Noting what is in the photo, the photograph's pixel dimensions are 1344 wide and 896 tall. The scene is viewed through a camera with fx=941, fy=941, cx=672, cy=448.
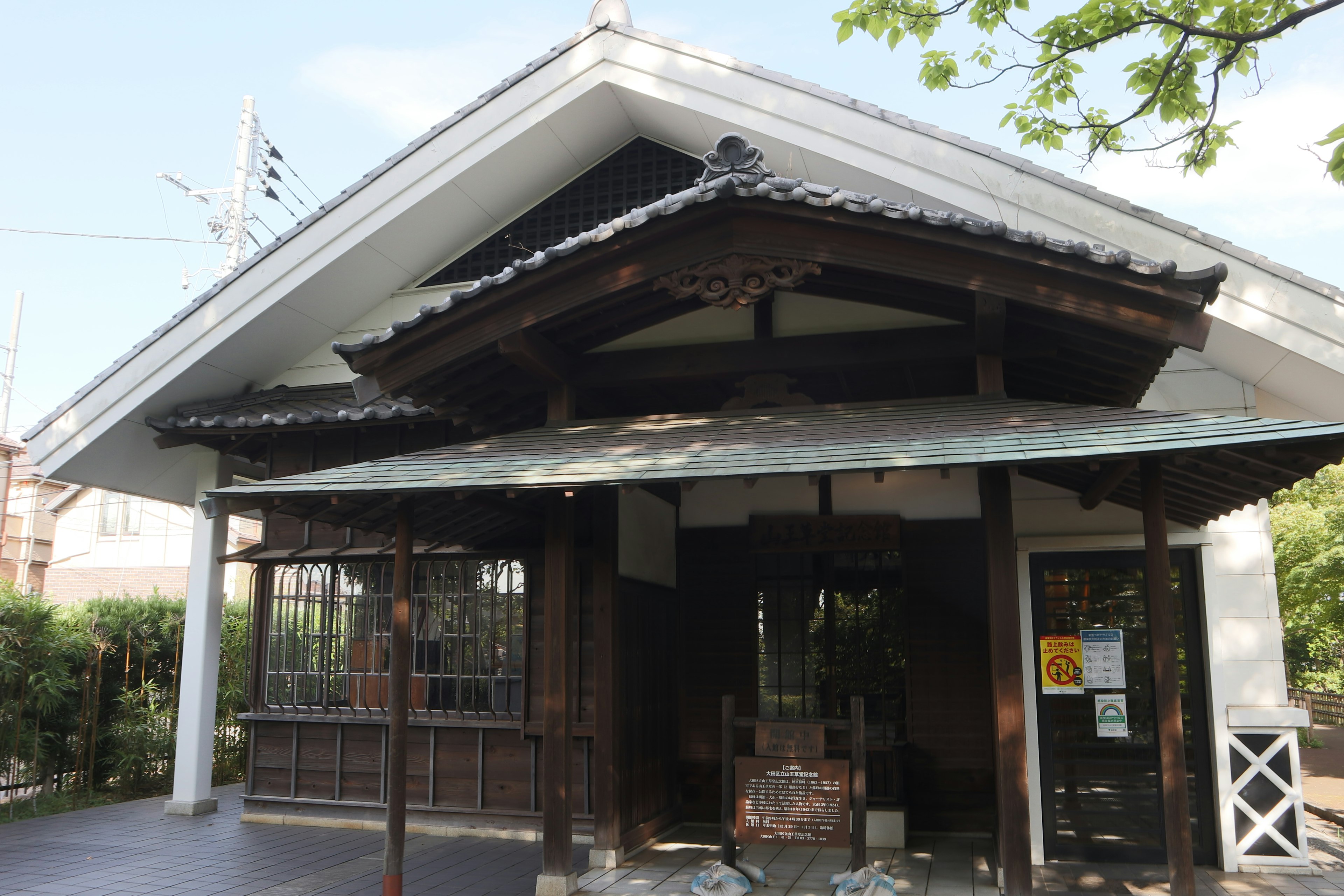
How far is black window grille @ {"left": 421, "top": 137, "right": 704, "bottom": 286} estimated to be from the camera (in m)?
9.11

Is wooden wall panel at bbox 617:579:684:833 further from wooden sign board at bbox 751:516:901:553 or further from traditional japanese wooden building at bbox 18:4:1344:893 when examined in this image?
wooden sign board at bbox 751:516:901:553

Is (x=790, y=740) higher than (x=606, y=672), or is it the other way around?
(x=606, y=672)

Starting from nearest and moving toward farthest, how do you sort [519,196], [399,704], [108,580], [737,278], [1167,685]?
[1167,685] < [737,278] < [399,704] < [519,196] < [108,580]

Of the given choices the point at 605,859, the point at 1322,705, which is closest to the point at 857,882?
the point at 605,859

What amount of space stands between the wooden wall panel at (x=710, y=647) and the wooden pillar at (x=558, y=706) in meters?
2.23

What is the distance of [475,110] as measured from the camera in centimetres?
854

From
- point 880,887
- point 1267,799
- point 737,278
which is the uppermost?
point 737,278

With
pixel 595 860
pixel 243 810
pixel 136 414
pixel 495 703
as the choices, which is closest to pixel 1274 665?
pixel 595 860

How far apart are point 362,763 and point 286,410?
3.39 meters

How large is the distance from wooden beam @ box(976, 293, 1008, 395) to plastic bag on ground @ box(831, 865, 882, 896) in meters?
3.02

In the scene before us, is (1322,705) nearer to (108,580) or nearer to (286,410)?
(286,410)

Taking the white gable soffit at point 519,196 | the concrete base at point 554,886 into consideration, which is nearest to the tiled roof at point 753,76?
the white gable soffit at point 519,196

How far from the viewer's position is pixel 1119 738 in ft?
22.6

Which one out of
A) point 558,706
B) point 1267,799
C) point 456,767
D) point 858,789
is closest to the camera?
point 858,789
